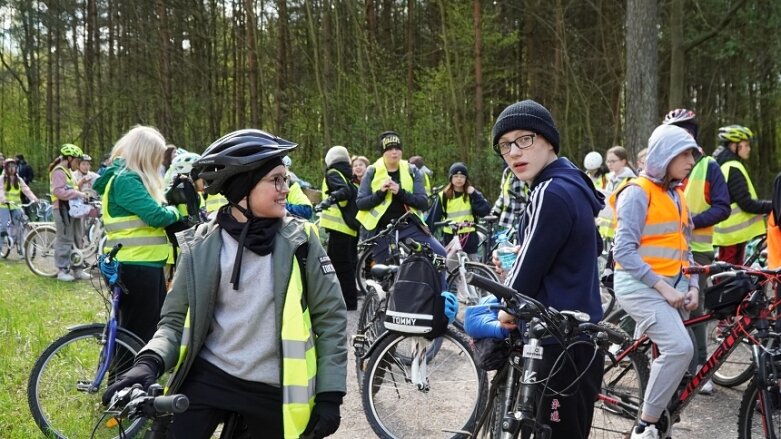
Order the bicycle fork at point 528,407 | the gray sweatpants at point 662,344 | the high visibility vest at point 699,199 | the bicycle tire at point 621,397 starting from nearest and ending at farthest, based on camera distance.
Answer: the bicycle fork at point 528,407, the gray sweatpants at point 662,344, the bicycle tire at point 621,397, the high visibility vest at point 699,199

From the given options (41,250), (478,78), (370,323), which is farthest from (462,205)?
(478,78)

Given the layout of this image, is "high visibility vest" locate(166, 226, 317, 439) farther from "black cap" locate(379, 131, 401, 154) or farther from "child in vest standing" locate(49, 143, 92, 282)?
"child in vest standing" locate(49, 143, 92, 282)

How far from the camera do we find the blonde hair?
16.3 feet

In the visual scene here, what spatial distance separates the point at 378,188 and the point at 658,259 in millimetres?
4005

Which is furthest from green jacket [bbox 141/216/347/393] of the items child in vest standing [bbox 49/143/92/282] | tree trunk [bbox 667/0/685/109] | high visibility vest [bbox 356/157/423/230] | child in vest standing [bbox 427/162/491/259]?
tree trunk [bbox 667/0/685/109]

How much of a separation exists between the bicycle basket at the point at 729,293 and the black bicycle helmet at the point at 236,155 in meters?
2.88

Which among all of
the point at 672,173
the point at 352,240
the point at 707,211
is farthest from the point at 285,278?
the point at 352,240

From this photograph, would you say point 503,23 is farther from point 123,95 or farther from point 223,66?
point 123,95

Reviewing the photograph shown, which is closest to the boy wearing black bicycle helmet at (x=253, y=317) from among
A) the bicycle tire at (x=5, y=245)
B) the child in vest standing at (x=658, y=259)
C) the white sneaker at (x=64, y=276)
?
the child in vest standing at (x=658, y=259)

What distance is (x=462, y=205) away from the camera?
33.4ft

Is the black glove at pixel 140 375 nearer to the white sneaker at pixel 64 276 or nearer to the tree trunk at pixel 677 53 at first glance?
the white sneaker at pixel 64 276

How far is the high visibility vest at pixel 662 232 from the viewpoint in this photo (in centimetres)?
433

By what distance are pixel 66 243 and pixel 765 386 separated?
10689mm

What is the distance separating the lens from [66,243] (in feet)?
39.0
